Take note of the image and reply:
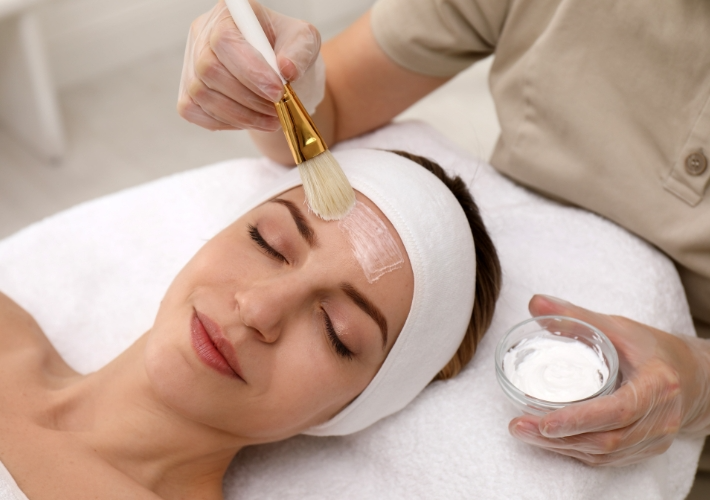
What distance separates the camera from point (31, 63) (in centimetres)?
224

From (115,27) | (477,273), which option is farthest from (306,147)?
(115,27)

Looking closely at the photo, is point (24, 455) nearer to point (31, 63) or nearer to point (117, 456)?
point (117, 456)

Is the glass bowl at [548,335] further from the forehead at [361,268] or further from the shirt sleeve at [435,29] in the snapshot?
the shirt sleeve at [435,29]

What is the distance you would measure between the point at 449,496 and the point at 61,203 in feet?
5.90

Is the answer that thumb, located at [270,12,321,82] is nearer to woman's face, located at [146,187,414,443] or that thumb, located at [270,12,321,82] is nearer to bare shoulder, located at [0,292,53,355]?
woman's face, located at [146,187,414,443]

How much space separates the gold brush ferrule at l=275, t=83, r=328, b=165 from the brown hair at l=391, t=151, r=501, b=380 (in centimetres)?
32

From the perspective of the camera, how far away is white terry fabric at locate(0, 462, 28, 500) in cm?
97

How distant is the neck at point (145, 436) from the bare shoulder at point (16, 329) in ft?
0.49

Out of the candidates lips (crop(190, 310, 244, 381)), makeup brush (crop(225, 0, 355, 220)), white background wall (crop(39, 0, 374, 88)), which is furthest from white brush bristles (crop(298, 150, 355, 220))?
white background wall (crop(39, 0, 374, 88))

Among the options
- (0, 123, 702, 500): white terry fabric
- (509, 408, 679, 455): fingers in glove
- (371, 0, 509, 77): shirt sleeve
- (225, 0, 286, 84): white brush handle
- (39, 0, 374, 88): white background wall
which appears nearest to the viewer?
(225, 0, 286, 84): white brush handle

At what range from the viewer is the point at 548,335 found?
3.74 ft

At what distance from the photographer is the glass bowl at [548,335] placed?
1034mm

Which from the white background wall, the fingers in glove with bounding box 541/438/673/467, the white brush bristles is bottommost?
the fingers in glove with bounding box 541/438/673/467

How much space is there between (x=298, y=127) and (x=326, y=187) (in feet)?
0.34
